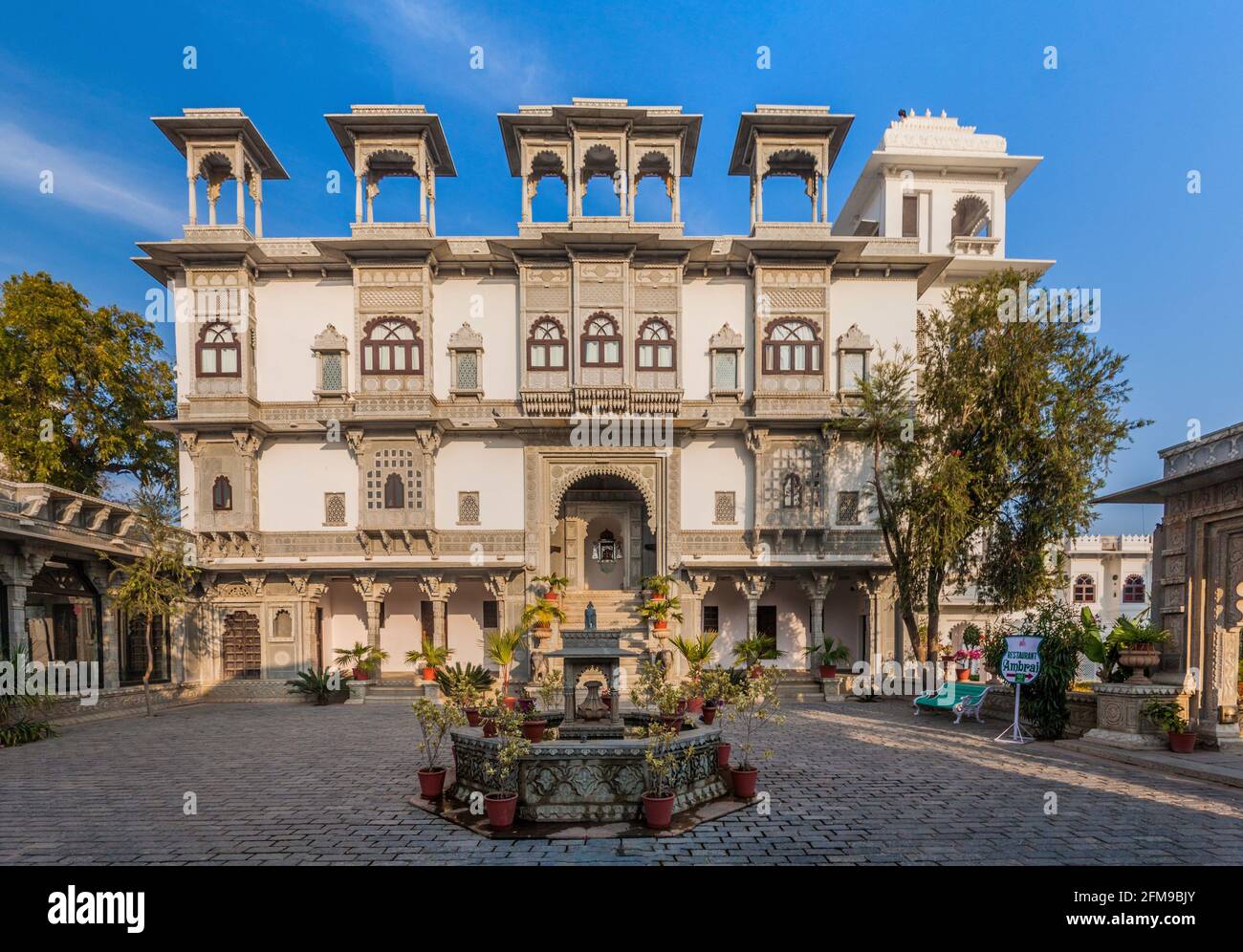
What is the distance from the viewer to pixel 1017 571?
1650 centimetres

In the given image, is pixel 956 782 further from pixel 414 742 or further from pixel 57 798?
pixel 57 798

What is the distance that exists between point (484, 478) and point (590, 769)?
14.3 metres

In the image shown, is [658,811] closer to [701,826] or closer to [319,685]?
[701,826]

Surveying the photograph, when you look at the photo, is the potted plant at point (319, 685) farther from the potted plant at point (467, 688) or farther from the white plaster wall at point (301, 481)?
the white plaster wall at point (301, 481)

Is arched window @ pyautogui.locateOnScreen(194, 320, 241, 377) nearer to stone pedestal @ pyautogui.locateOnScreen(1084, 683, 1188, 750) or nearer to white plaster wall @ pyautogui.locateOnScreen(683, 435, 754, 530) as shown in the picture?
white plaster wall @ pyautogui.locateOnScreen(683, 435, 754, 530)

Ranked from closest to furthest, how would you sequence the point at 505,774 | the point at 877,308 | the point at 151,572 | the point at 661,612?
the point at 505,774, the point at 151,572, the point at 661,612, the point at 877,308

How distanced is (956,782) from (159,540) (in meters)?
19.6

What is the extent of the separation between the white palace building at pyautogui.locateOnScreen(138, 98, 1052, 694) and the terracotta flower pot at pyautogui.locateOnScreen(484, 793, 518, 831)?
12.6 meters

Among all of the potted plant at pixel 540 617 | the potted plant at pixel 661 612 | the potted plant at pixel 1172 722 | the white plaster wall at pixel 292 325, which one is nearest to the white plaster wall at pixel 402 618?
the potted plant at pixel 540 617

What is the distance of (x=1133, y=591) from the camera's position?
104 feet

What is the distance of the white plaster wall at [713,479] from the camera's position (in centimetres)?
2067

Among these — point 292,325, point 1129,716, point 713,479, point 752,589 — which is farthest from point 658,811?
point 292,325

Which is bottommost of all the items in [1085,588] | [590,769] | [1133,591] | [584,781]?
[1133,591]

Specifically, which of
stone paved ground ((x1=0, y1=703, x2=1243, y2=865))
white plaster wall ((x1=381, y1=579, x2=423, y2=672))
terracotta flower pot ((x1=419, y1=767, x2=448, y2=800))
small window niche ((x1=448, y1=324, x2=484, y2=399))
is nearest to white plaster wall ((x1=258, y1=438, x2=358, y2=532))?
white plaster wall ((x1=381, y1=579, x2=423, y2=672))
